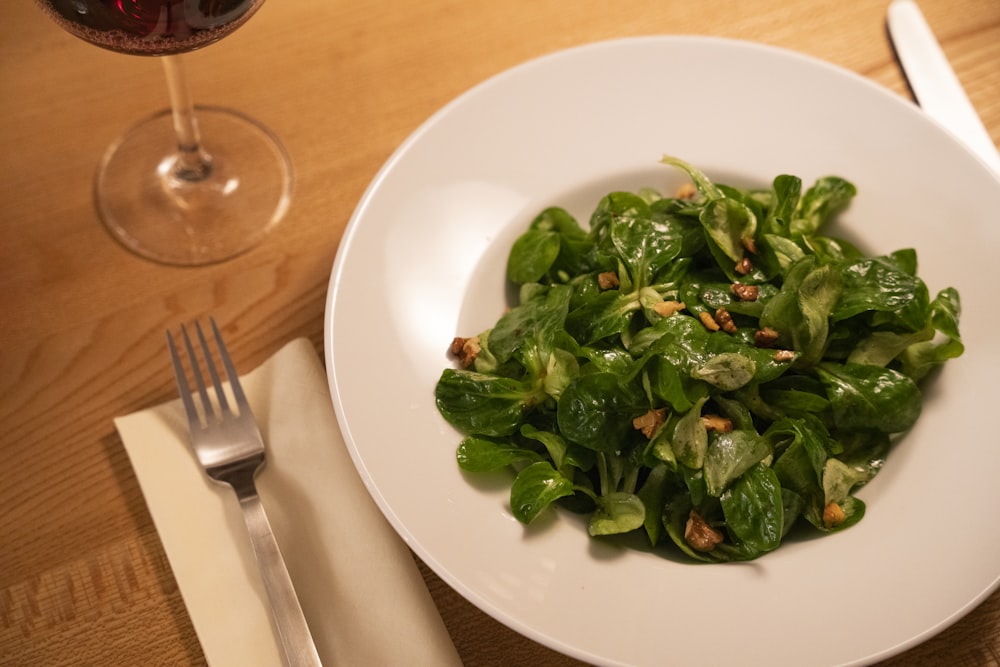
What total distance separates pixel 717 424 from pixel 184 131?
794mm

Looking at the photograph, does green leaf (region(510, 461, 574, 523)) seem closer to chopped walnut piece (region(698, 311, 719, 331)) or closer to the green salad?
the green salad

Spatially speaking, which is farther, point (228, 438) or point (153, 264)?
point (153, 264)

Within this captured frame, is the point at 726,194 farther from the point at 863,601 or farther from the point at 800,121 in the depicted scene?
the point at 863,601

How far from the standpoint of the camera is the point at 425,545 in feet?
2.98

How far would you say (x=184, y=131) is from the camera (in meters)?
1.27

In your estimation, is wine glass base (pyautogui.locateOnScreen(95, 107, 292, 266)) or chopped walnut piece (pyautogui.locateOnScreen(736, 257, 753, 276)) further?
wine glass base (pyautogui.locateOnScreen(95, 107, 292, 266))

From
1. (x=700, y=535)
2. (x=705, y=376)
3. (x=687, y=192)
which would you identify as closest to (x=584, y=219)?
(x=687, y=192)

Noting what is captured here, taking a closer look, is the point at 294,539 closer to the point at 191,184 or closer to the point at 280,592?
the point at 280,592

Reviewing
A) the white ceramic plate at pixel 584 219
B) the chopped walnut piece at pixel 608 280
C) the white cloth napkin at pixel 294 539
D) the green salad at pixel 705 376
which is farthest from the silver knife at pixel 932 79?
the white cloth napkin at pixel 294 539

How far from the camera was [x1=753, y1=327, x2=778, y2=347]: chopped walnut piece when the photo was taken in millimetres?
1011

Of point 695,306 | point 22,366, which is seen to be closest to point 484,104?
point 695,306

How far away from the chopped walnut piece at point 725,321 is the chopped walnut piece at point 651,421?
5.4 inches

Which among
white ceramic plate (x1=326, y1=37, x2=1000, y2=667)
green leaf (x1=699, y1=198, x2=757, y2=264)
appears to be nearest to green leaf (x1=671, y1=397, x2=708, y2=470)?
white ceramic plate (x1=326, y1=37, x2=1000, y2=667)

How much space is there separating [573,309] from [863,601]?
0.42m
